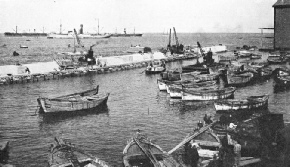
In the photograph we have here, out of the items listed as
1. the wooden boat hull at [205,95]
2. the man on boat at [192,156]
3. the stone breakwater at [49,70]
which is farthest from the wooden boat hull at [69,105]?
the stone breakwater at [49,70]

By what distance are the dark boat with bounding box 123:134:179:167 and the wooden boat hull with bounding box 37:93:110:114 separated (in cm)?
1674

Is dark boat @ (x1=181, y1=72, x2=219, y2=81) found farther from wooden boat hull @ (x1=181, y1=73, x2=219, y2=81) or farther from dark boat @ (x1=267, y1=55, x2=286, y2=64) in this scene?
dark boat @ (x1=267, y1=55, x2=286, y2=64)

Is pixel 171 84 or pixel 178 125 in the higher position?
pixel 171 84

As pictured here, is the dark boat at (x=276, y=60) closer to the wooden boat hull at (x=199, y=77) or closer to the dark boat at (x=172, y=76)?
the wooden boat hull at (x=199, y=77)

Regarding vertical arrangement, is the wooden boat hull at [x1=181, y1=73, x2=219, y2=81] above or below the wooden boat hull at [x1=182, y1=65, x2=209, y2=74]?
below

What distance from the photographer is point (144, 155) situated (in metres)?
22.0

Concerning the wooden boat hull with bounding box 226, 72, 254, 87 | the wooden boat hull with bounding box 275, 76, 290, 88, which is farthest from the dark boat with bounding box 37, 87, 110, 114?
the wooden boat hull with bounding box 275, 76, 290, 88

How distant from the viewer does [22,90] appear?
5216cm

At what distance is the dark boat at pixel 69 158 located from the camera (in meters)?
20.4

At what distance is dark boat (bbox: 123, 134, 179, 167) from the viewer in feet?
67.6

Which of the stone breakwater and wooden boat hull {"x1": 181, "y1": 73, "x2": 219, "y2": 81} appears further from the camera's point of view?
the stone breakwater

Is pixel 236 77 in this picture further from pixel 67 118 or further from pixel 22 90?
pixel 22 90

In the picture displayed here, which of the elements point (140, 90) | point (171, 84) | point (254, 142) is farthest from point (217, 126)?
point (140, 90)

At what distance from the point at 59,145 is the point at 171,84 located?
26.2 metres
